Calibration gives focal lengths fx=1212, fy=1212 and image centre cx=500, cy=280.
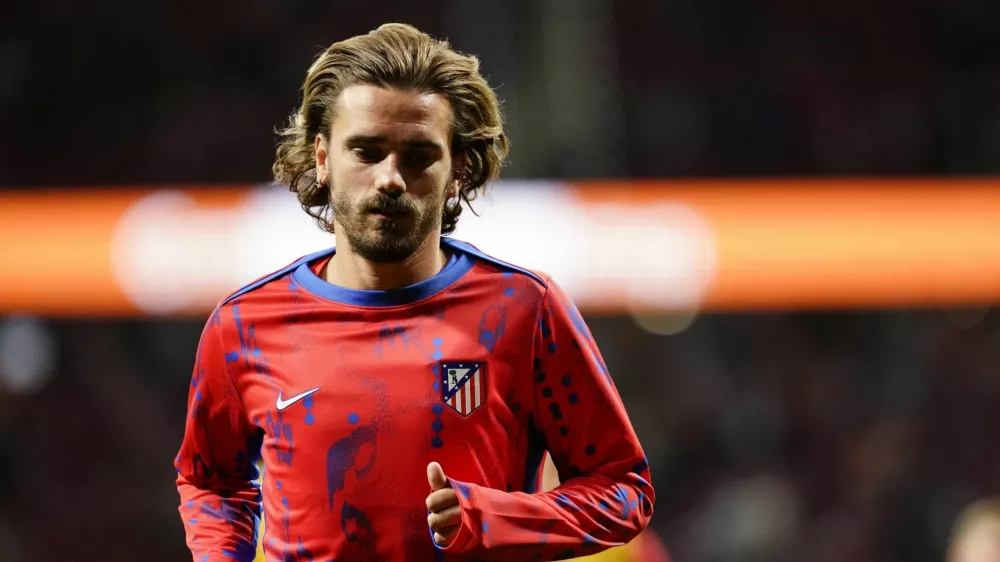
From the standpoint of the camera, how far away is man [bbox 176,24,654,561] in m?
1.62

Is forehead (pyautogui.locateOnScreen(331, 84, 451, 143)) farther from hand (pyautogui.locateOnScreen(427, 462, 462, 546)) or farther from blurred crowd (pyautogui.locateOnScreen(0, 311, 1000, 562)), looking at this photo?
blurred crowd (pyautogui.locateOnScreen(0, 311, 1000, 562))

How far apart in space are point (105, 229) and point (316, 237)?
1.22 m

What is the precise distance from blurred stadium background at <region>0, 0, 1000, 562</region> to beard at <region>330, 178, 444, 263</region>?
448 centimetres

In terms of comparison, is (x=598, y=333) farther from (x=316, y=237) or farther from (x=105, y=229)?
(x=105, y=229)

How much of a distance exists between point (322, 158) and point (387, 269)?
0.20 metres

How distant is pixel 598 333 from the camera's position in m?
8.09

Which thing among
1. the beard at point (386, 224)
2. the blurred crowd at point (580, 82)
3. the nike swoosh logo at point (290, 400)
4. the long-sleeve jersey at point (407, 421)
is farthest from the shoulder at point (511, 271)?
the blurred crowd at point (580, 82)

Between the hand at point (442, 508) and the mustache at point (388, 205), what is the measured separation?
1.14 feet

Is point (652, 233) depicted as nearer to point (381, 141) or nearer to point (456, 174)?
point (456, 174)

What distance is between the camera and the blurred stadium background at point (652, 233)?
21.5ft

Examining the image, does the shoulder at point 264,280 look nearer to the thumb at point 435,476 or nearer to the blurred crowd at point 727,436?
the thumb at point 435,476

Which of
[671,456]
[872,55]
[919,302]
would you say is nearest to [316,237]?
[671,456]

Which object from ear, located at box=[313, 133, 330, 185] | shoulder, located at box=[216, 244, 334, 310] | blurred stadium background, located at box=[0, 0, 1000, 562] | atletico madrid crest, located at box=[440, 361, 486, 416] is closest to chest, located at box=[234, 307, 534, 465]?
atletico madrid crest, located at box=[440, 361, 486, 416]

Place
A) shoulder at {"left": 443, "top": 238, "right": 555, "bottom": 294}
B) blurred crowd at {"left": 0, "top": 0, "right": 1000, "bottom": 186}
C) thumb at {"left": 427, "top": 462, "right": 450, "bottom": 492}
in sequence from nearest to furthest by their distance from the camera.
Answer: thumb at {"left": 427, "top": 462, "right": 450, "bottom": 492} → shoulder at {"left": 443, "top": 238, "right": 555, "bottom": 294} → blurred crowd at {"left": 0, "top": 0, "right": 1000, "bottom": 186}
